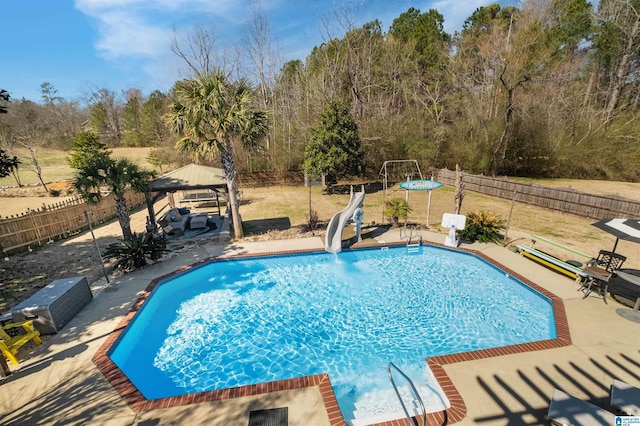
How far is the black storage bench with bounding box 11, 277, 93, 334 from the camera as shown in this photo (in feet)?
22.7

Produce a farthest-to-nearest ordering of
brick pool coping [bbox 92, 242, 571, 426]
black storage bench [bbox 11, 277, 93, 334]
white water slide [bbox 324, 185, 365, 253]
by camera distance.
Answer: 1. white water slide [bbox 324, 185, 365, 253]
2. black storage bench [bbox 11, 277, 93, 334]
3. brick pool coping [bbox 92, 242, 571, 426]

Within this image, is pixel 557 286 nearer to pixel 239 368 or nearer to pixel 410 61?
pixel 239 368

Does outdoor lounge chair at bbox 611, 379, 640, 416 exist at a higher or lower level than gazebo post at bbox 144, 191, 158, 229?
lower

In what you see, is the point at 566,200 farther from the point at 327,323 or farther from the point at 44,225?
the point at 44,225

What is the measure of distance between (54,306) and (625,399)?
38.6ft

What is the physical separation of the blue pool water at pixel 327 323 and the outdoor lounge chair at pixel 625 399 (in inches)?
99.7

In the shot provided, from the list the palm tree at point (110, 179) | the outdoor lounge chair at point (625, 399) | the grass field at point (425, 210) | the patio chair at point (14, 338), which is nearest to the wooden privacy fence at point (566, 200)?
the grass field at point (425, 210)

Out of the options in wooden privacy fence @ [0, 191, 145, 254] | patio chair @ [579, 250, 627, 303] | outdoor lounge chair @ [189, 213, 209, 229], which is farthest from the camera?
outdoor lounge chair @ [189, 213, 209, 229]

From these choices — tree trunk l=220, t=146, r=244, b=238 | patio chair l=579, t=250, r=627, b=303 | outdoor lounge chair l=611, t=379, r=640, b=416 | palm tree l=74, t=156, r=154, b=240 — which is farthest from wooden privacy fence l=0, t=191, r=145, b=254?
patio chair l=579, t=250, r=627, b=303

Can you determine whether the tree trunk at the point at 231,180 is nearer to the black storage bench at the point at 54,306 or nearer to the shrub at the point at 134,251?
the shrub at the point at 134,251

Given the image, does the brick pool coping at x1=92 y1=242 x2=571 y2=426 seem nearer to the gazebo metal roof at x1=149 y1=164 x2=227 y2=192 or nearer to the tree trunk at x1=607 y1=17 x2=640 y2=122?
the gazebo metal roof at x1=149 y1=164 x2=227 y2=192

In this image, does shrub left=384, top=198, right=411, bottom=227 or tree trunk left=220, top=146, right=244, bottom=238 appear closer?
tree trunk left=220, top=146, right=244, bottom=238

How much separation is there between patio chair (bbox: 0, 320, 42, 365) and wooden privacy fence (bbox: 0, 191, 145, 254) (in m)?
7.58

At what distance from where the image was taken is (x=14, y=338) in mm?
6352
